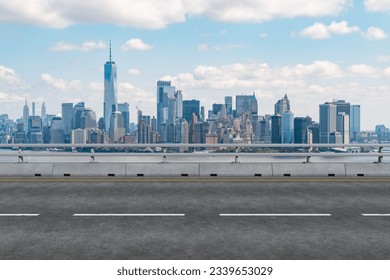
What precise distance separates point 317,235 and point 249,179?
7.30 meters

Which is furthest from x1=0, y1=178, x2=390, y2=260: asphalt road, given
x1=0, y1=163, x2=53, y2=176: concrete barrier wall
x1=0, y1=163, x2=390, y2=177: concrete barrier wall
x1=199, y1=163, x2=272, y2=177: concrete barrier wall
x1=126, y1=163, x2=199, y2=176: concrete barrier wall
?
x1=0, y1=163, x2=53, y2=176: concrete barrier wall

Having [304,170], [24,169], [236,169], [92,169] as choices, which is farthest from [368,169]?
[24,169]

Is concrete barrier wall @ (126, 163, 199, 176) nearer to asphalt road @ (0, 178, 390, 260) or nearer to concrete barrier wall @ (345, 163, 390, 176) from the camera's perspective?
asphalt road @ (0, 178, 390, 260)

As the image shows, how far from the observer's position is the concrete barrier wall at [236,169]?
16141 mm

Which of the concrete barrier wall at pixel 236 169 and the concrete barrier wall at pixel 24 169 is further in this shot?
the concrete barrier wall at pixel 24 169

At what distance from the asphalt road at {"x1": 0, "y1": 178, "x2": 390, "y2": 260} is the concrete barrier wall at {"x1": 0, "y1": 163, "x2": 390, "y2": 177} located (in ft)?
4.86

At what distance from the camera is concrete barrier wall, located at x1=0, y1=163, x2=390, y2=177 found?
1619cm

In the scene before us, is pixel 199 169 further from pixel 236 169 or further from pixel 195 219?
pixel 195 219

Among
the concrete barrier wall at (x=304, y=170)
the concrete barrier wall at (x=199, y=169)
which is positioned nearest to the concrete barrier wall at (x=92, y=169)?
the concrete barrier wall at (x=199, y=169)

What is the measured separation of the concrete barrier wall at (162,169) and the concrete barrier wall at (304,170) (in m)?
3.46

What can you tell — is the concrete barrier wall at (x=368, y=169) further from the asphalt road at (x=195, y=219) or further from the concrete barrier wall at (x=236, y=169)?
the concrete barrier wall at (x=236, y=169)

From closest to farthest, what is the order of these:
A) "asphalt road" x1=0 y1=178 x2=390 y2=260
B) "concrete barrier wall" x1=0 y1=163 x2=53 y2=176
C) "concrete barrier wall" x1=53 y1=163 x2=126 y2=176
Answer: "asphalt road" x1=0 y1=178 x2=390 y2=260
"concrete barrier wall" x1=53 y1=163 x2=126 y2=176
"concrete barrier wall" x1=0 y1=163 x2=53 y2=176
